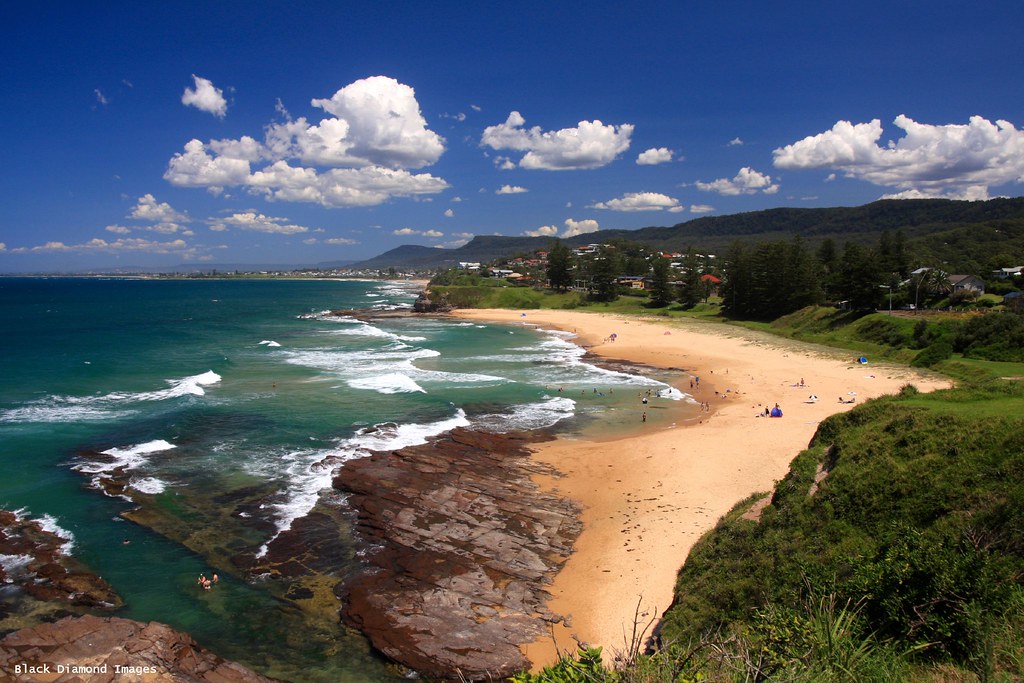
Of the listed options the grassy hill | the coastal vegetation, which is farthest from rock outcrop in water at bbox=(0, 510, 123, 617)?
the grassy hill

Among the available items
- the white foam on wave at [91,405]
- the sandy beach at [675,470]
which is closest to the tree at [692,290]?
the sandy beach at [675,470]

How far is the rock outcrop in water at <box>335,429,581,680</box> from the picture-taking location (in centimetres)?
1180

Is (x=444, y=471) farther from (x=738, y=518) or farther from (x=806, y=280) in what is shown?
(x=806, y=280)

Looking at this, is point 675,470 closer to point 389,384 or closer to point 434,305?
point 389,384

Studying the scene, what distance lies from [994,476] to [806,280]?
2208 inches

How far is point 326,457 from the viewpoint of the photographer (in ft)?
73.6

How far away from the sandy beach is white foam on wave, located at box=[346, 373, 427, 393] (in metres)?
13.1

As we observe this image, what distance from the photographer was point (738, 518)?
1369cm

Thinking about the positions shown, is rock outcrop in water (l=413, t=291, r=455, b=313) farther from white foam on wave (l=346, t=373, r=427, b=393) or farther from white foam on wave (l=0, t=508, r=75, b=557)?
white foam on wave (l=0, t=508, r=75, b=557)

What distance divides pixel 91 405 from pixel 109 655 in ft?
83.0

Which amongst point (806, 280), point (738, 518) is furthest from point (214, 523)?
point (806, 280)

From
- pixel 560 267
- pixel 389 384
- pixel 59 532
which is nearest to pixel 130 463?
pixel 59 532

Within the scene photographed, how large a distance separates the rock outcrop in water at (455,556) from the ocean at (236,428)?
0.84 meters

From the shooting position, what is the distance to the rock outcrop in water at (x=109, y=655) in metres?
9.87
